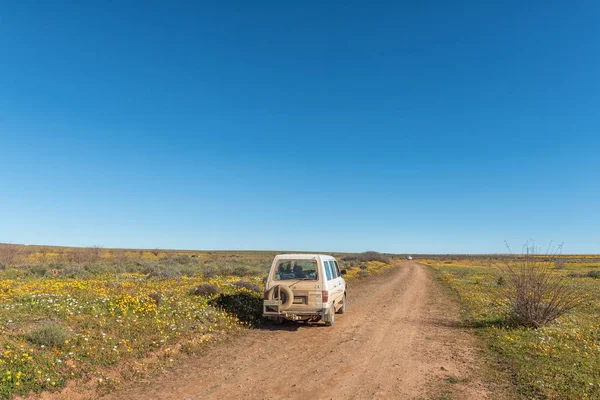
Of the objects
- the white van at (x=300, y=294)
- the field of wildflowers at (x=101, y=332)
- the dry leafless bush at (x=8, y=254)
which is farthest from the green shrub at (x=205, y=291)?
the dry leafless bush at (x=8, y=254)

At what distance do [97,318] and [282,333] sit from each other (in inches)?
206

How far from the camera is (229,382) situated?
7.29 meters

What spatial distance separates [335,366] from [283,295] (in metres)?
3.61

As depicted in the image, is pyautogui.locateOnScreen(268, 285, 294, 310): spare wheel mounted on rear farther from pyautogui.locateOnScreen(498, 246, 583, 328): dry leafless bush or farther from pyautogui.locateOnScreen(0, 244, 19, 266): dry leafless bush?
pyautogui.locateOnScreen(0, 244, 19, 266): dry leafless bush

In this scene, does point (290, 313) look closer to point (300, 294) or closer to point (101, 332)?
point (300, 294)

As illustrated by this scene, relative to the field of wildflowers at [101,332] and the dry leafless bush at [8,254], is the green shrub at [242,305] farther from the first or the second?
the dry leafless bush at [8,254]

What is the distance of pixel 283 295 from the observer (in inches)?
456

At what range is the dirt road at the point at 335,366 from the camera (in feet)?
22.4

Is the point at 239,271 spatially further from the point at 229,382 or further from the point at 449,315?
the point at 229,382

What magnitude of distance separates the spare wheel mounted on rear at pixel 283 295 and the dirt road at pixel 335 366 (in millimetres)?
889

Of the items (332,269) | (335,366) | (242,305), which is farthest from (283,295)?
(335,366)

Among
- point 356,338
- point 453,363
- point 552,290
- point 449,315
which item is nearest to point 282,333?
point 356,338

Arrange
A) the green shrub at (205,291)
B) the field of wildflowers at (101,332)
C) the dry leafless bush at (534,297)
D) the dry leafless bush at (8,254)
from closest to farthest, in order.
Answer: the field of wildflowers at (101,332)
the dry leafless bush at (534,297)
the green shrub at (205,291)
the dry leafless bush at (8,254)

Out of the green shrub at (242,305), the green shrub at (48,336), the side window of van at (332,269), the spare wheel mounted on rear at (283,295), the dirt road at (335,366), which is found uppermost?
the side window of van at (332,269)
